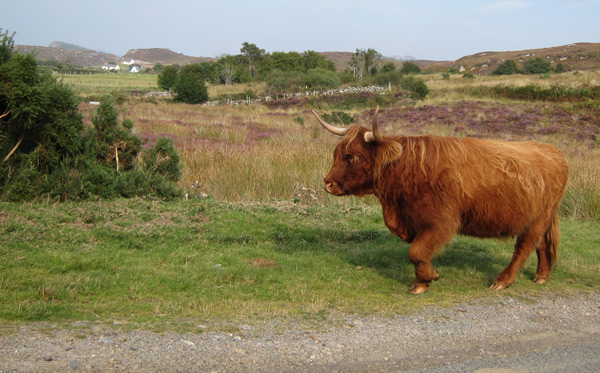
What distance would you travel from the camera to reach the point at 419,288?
5.82 meters

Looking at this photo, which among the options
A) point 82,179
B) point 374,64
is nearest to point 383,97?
point 374,64

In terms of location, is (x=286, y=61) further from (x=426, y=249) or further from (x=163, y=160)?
(x=426, y=249)

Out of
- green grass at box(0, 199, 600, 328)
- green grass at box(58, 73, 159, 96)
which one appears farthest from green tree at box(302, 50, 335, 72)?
green grass at box(0, 199, 600, 328)

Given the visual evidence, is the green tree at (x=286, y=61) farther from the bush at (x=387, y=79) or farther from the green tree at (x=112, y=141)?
the green tree at (x=112, y=141)

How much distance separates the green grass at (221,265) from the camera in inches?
192

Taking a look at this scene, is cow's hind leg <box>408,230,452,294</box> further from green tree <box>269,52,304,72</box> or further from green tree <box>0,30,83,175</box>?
green tree <box>269,52,304,72</box>

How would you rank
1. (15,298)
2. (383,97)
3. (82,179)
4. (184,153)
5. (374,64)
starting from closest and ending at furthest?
1. (15,298)
2. (82,179)
3. (184,153)
4. (383,97)
5. (374,64)

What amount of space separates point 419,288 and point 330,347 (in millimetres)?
2043

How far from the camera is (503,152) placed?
6102mm

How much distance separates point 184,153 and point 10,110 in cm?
553

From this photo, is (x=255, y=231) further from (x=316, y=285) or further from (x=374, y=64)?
(x=374, y=64)

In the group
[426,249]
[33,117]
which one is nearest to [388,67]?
[33,117]

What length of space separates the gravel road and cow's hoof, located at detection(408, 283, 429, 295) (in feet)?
2.47

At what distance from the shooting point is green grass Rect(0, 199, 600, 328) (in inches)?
192
